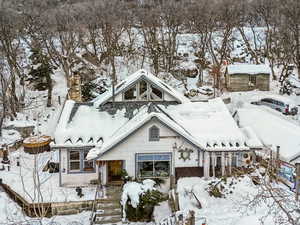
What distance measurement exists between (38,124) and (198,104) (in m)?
12.9

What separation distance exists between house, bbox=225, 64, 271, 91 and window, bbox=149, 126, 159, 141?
20848mm

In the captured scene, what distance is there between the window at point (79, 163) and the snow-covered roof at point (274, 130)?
10.1 meters

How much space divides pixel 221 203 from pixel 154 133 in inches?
179

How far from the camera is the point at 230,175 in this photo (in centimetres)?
1827

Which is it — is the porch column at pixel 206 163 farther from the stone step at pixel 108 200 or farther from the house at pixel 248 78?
the house at pixel 248 78

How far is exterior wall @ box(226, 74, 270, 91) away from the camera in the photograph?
37469 millimetres

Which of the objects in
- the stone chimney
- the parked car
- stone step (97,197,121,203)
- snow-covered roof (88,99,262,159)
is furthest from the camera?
the parked car

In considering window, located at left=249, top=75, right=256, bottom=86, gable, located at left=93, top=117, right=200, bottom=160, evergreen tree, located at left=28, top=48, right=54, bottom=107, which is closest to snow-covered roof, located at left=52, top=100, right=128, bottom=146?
gable, located at left=93, top=117, right=200, bottom=160

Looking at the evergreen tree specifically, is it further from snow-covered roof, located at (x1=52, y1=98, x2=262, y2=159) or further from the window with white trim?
the window with white trim

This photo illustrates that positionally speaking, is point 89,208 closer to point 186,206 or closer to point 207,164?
point 186,206

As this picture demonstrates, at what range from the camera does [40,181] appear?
19484 millimetres

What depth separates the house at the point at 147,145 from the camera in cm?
1831

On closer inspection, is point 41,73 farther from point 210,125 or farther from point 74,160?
point 210,125

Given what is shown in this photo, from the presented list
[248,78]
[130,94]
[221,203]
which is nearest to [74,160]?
[130,94]
